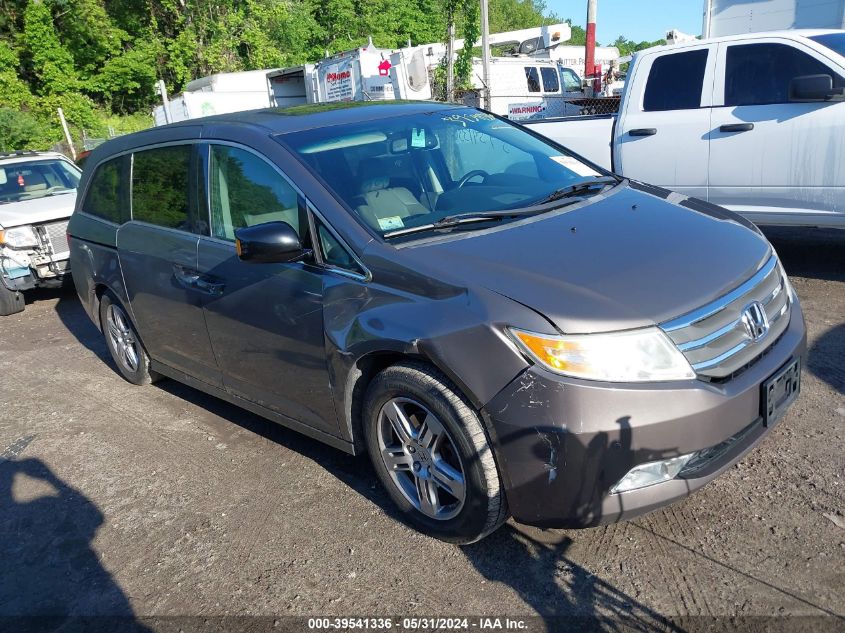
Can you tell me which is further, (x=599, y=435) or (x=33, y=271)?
(x=33, y=271)

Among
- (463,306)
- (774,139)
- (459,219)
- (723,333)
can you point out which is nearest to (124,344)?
(459,219)

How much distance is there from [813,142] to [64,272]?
295 inches

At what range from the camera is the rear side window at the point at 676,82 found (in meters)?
6.16

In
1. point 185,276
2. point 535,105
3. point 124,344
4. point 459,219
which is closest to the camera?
point 459,219

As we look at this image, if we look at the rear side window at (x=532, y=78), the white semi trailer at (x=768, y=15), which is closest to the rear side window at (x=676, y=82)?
the white semi trailer at (x=768, y=15)

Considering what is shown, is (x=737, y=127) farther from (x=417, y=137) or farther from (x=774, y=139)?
(x=417, y=137)

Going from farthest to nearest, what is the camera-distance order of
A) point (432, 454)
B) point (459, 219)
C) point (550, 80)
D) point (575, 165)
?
1. point (550, 80)
2. point (575, 165)
3. point (459, 219)
4. point (432, 454)

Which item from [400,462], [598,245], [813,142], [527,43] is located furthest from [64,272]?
[527,43]

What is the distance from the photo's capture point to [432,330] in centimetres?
269

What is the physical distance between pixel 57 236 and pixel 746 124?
278 inches

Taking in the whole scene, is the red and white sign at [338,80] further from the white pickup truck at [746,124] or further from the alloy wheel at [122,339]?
the alloy wheel at [122,339]

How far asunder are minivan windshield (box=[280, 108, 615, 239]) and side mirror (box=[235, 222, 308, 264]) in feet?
0.98

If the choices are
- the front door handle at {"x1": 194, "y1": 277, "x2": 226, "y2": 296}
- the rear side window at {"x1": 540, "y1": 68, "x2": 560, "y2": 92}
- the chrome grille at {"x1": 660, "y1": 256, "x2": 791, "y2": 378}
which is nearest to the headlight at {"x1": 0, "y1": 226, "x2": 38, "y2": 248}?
the front door handle at {"x1": 194, "y1": 277, "x2": 226, "y2": 296}

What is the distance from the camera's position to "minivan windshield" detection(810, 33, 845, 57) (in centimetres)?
561
